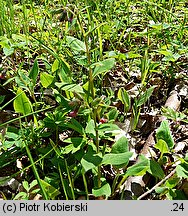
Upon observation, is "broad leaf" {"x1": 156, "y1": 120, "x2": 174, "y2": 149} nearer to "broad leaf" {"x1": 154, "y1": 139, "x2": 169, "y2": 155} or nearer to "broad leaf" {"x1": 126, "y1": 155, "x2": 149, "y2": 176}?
"broad leaf" {"x1": 154, "y1": 139, "x2": 169, "y2": 155}

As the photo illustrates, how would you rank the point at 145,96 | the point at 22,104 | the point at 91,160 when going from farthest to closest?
the point at 145,96 → the point at 22,104 → the point at 91,160

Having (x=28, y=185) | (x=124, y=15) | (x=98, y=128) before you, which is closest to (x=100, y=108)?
(x=98, y=128)

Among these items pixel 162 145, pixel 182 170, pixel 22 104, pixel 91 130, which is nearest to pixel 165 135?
pixel 162 145

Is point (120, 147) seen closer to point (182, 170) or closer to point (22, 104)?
point (182, 170)

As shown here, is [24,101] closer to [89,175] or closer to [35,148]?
[35,148]

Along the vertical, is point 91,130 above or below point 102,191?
above

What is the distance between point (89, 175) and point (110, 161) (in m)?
0.28

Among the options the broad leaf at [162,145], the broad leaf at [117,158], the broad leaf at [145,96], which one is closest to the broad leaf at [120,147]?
the broad leaf at [117,158]

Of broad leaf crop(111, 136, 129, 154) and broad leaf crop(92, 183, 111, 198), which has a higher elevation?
broad leaf crop(111, 136, 129, 154)

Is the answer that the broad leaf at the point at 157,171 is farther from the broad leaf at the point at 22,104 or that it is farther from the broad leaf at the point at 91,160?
the broad leaf at the point at 22,104

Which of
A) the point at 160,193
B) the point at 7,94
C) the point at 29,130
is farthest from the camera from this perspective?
the point at 7,94

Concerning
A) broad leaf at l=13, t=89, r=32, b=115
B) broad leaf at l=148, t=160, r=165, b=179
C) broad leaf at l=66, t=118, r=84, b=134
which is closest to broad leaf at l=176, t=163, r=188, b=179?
broad leaf at l=148, t=160, r=165, b=179

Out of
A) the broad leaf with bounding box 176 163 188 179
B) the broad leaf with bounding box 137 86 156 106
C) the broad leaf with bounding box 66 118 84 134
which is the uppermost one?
the broad leaf with bounding box 66 118 84 134

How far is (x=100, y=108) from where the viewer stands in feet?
5.30
